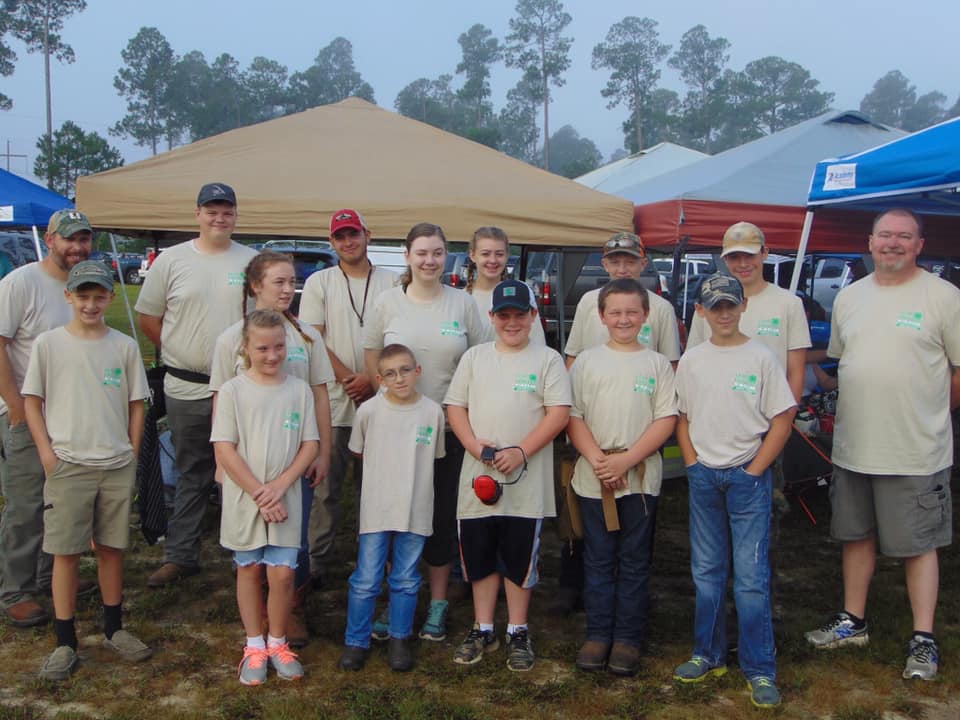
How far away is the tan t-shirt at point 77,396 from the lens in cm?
321

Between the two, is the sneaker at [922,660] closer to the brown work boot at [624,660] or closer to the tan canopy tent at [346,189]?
the brown work boot at [624,660]

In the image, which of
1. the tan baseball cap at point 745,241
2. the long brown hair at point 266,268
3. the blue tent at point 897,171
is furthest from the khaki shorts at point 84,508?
the blue tent at point 897,171

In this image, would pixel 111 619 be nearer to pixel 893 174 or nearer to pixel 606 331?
pixel 606 331

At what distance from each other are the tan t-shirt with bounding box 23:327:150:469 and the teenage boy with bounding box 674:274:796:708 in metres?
2.37

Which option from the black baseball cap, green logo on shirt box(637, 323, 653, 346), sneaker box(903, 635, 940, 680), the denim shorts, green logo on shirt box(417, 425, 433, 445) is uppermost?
the black baseball cap

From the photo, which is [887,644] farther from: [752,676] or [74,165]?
[74,165]

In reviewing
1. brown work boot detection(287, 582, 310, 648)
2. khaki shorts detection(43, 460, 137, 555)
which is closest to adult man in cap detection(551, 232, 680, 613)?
brown work boot detection(287, 582, 310, 648)

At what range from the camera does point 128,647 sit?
131 inches

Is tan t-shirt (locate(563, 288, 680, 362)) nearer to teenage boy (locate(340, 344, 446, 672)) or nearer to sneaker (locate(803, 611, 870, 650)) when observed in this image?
teenage boy (locate(340, 344, 446, 672))

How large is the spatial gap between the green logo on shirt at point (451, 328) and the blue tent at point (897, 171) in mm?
2423

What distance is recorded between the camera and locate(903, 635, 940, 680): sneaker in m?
3.20

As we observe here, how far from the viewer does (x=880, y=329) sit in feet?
11.0

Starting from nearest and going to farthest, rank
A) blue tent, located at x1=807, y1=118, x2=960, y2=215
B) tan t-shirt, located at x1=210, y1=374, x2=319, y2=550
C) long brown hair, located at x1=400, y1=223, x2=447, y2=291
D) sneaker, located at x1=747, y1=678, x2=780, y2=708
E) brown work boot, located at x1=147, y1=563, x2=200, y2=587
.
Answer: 1. sneaker, located at x1=747, y1=678, x2=780, y2=708
2. tan t-shirt, located at x1=210, y1=374, x2=319, y2=550
3. long brown hair, located at x1=400, y1=223, x2=447, y2=291
4. blue tent, located at x1=807, y1=118, x2=960, y2=215
5. brown work boot, located at x1=147, y1=563, x2=200, y2=587

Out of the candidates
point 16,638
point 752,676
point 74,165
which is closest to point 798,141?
point 752,676
